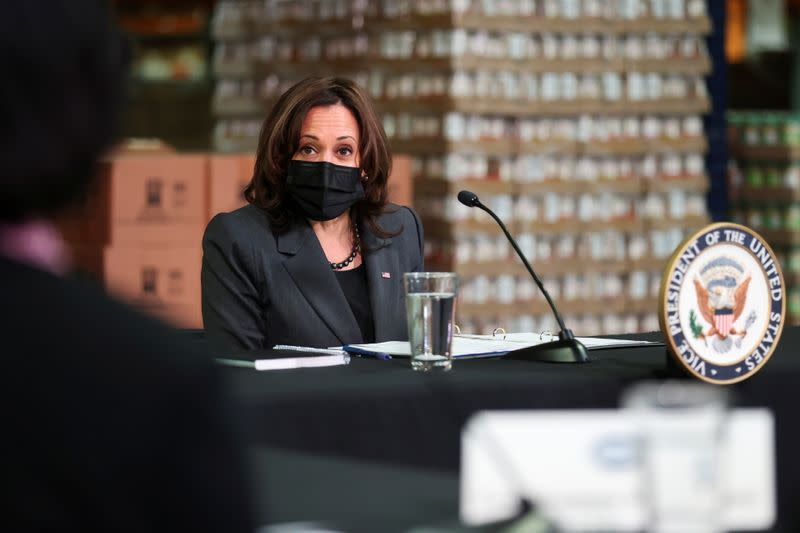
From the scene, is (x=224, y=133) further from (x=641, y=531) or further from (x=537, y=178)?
(x=641, y=531)

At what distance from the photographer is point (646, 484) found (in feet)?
3.83

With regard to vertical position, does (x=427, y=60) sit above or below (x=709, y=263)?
above

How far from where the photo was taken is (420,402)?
2105 millimetres

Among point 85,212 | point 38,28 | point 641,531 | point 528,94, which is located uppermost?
point 528,94

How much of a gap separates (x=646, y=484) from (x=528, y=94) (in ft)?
15.3

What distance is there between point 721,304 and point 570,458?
59cm

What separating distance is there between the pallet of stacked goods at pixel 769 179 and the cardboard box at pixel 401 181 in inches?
91.5

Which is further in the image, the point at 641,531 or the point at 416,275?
the point at 416,275

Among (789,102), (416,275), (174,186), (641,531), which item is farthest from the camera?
(789,102)

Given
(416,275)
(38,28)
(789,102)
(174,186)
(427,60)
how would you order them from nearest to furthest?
(38,28) → (416,275) → (174,186) → (427,60) → (789,102)

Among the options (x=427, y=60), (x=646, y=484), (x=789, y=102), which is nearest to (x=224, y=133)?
(x=427, y=60)

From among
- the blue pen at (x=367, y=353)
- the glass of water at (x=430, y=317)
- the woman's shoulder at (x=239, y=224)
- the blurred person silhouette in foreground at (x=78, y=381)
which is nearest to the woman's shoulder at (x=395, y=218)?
the woman's shoulder at (x=239, y=224)

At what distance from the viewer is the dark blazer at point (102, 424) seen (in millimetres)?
772

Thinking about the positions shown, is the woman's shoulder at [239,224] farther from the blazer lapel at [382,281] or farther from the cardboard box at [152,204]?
the cardboard box at [152,204]
